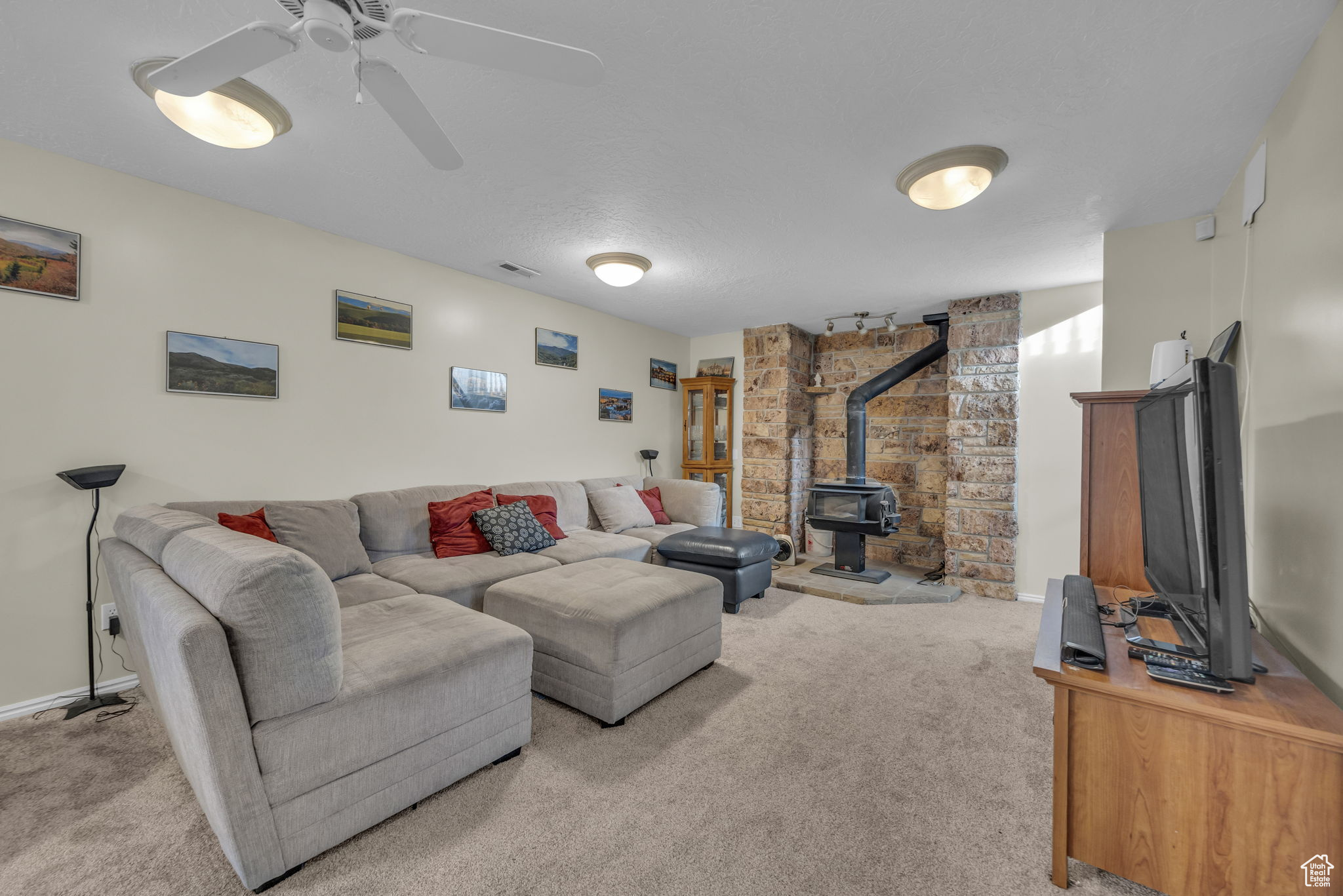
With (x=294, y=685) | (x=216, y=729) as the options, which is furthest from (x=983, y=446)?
(x=216, y=729)

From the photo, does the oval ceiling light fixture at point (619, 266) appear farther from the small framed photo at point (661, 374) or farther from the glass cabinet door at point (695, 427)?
the glass cabinet door at point (695, 427)

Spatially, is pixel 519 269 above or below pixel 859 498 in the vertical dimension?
above

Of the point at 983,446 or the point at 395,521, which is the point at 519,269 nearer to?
the point at 395,521

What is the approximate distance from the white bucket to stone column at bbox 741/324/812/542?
0.37 feet

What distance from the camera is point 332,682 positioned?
1.45m

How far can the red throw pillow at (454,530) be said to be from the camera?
3.26m

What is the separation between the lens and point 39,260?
7.41 ft

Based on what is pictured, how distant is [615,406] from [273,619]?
3.96 m

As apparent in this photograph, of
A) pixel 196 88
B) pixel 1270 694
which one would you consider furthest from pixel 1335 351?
pixel 196 88

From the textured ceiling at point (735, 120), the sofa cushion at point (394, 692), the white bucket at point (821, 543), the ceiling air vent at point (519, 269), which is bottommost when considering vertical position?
the white bucket at point (821, 543)

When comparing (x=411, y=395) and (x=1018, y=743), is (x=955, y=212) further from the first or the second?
(x=411, y=395)

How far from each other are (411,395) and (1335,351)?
417 centimetres

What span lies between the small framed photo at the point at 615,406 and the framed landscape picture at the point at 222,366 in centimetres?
258

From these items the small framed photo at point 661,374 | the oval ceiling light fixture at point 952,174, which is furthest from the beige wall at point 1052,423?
the small framed photo at point 661,374
